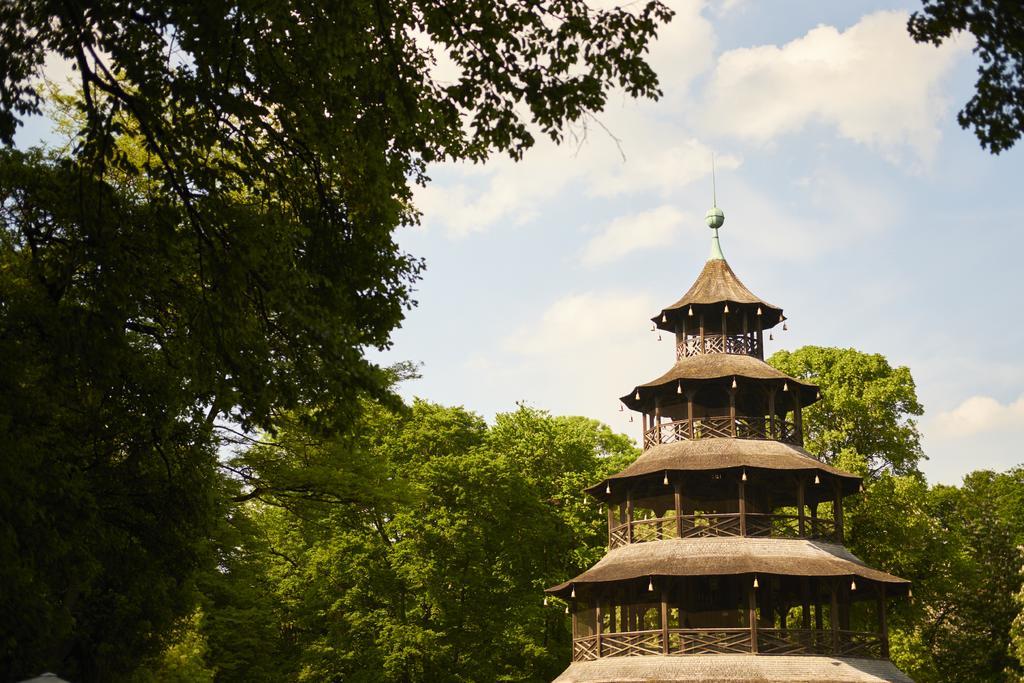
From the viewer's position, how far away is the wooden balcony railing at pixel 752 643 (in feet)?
101

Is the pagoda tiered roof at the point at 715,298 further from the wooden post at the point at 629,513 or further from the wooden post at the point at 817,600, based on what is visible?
the wooden post at the point at 817,600

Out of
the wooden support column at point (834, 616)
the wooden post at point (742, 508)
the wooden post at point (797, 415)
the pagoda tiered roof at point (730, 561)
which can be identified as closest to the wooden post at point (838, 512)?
the pagoda tiered roof at point (730, 561)

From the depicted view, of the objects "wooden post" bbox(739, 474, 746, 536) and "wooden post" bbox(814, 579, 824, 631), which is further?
"wooden post" bbox(739, 474, 746, 536)

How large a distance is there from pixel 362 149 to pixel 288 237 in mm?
1541

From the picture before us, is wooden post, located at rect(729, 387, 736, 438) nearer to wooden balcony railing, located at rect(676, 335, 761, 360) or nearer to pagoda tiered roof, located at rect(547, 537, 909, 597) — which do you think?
wooden balcony railing, located at rect(676, 335, 761, 360)

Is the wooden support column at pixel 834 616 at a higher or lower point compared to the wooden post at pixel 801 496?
lower

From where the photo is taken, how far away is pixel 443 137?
1490 cm

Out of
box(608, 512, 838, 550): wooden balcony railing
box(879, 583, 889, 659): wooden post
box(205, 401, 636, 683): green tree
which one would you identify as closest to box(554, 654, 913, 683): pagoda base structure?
box(879, 583, 889, 659): wooden post

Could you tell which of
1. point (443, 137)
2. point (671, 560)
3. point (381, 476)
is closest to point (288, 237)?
point (443, 137)

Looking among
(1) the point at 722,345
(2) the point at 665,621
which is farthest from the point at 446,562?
(1) the point at 722,345

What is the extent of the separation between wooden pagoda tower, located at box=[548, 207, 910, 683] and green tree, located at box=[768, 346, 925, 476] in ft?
30.3

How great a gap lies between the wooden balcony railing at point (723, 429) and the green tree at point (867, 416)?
10757 mm

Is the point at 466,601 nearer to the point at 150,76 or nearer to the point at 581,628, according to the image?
the point at 581,628

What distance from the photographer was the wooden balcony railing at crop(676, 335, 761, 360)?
38.9 metres
